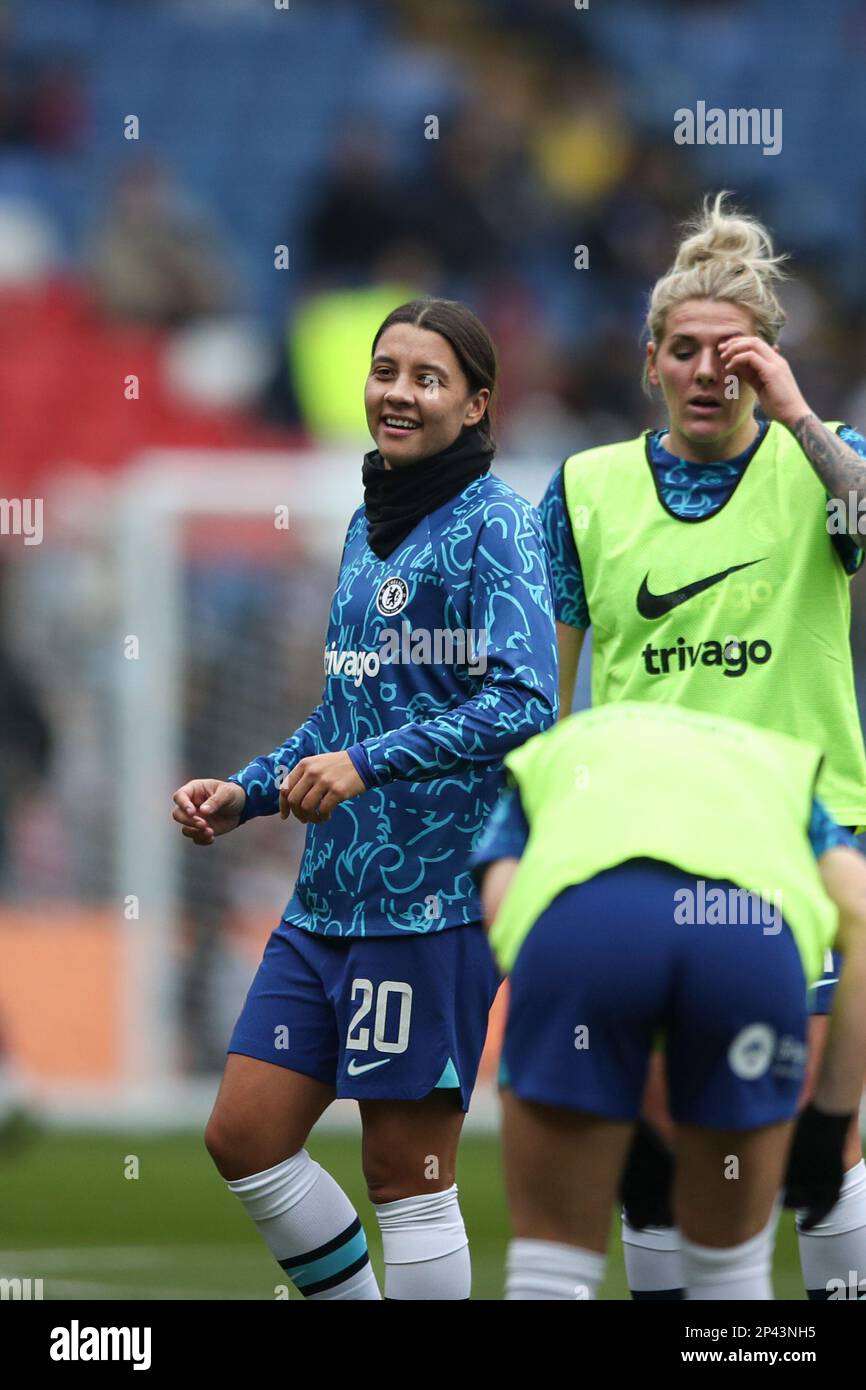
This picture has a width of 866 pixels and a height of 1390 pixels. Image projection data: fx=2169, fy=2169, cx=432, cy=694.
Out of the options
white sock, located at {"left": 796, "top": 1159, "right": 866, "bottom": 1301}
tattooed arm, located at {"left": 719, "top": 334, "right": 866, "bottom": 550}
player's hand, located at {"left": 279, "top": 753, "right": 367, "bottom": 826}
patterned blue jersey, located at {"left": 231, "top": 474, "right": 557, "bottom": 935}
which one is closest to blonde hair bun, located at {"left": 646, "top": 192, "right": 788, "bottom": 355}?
tattooed arm, located at {"left": 719, "top": 334, "right": 866, "bottom": 550}


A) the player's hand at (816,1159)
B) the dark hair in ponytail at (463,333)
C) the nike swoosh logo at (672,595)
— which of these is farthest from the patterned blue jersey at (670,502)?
the player's hand at (816,1159)

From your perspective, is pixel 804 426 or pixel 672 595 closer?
pixel 804 426

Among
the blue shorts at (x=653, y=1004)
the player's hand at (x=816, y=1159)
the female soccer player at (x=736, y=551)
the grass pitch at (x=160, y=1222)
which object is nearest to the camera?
the blue shorts at (x=653, y=1004)

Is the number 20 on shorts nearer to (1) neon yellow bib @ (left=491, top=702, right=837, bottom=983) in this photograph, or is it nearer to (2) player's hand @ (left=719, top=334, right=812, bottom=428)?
(1) neon yellow bib @ (left=491, top=702, right=837, bottom=983)

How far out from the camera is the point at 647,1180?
4363mm

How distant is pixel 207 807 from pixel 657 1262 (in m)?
1.28

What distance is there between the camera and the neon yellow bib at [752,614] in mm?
4262

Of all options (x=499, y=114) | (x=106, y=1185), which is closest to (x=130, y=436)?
(x=499, y=114)

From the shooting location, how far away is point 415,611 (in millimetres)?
4090

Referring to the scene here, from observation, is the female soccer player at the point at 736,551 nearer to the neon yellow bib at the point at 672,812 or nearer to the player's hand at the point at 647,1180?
the player's hand at the point at 647,1180

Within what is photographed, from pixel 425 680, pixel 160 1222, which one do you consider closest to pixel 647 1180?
pixel 425 680

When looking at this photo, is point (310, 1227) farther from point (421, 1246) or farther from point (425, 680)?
point (425, 680)

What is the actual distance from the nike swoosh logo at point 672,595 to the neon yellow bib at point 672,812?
1.21 metres

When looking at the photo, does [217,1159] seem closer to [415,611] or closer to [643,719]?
[415,611]
